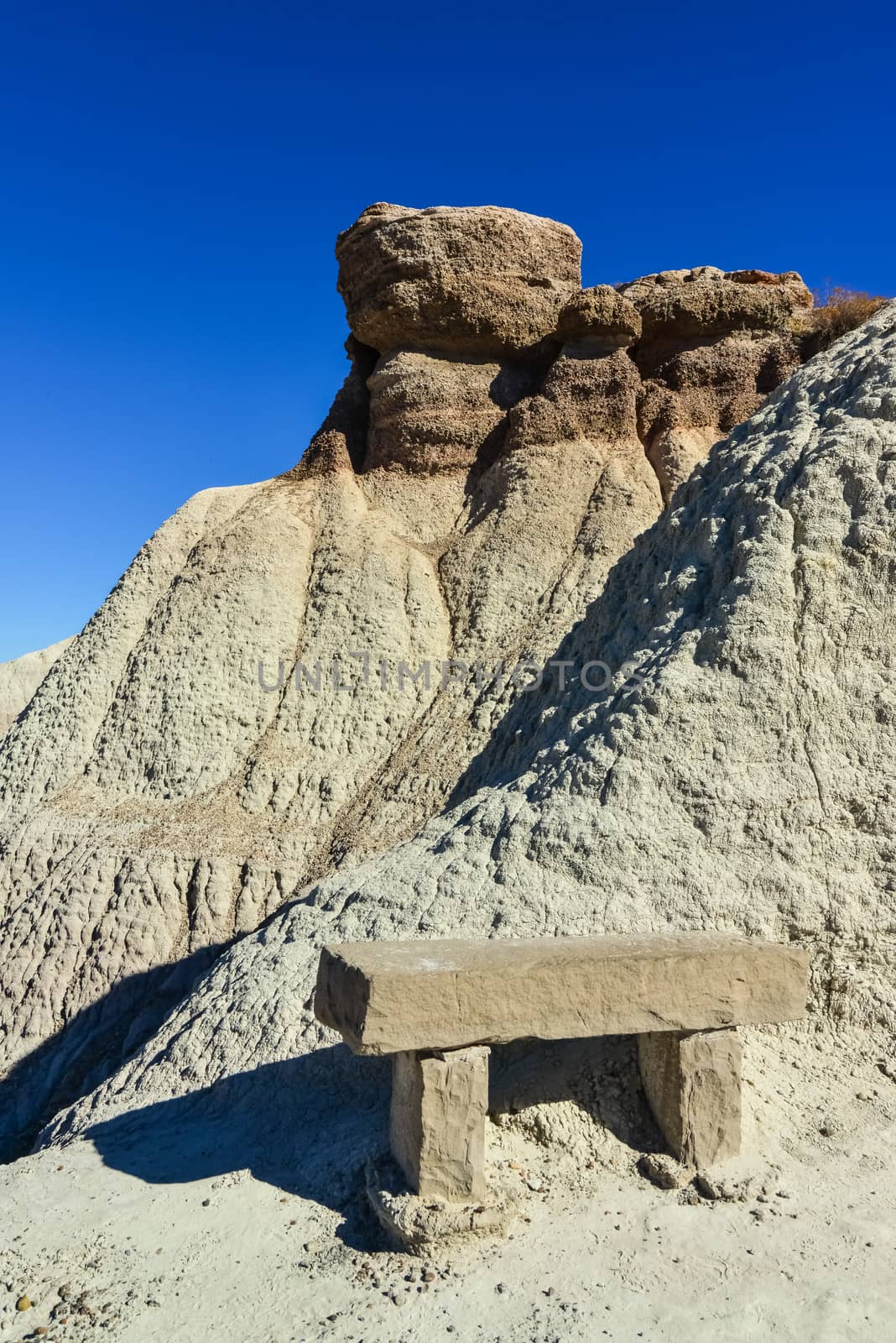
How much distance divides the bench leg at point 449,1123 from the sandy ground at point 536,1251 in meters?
0.21

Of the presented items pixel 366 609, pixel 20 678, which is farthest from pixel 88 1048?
pixel 20 678

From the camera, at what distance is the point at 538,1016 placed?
367 cm

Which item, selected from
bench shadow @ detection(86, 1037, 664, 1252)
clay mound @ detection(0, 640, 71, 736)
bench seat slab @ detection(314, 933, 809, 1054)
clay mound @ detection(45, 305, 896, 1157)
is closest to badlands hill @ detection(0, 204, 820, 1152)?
clay mound @ detection(45, 305, 896, 1157)

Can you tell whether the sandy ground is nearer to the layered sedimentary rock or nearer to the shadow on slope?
the shadow on slope

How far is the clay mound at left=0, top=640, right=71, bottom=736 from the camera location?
23.8 metres

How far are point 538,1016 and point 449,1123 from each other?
1.67ft

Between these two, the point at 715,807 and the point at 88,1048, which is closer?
the point at 715,807

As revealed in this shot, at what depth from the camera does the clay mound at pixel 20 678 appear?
2384cm

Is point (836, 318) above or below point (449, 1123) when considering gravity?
above

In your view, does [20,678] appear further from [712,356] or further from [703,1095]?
[703,1095]

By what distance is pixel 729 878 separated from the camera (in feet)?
15.6

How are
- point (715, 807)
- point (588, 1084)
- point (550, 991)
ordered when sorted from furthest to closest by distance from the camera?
1. point (715, 807)
2. point (588, 1084)
3. point (550, 991)

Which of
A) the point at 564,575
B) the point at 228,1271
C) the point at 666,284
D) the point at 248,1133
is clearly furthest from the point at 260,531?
the point at 228,1271

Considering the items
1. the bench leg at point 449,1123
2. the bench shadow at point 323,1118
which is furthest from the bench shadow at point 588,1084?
the bench leg at point 449,1123
